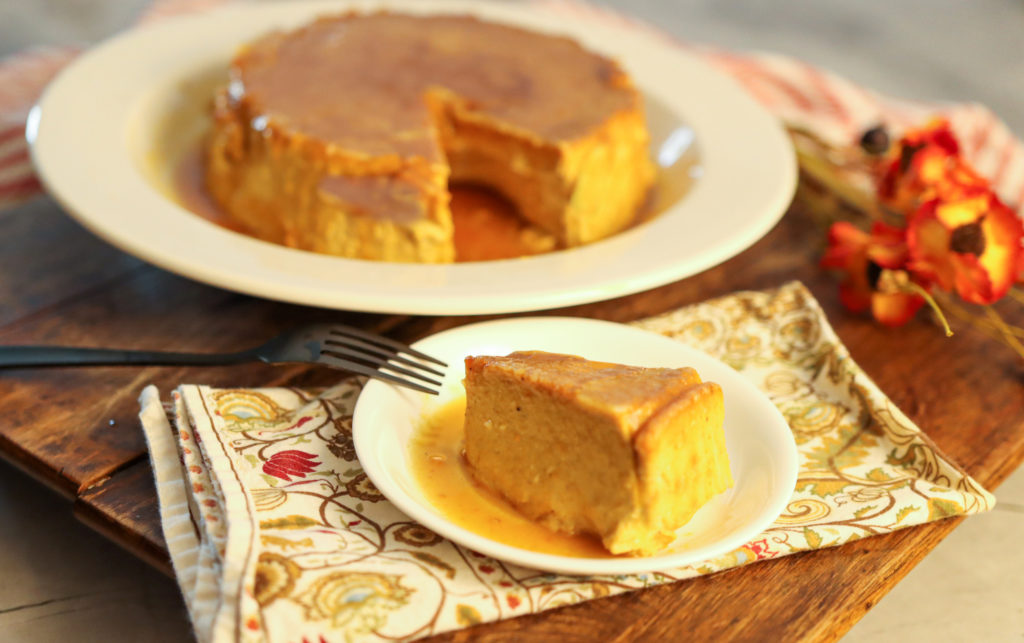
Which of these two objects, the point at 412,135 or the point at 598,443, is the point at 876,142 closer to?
the point at 412,135

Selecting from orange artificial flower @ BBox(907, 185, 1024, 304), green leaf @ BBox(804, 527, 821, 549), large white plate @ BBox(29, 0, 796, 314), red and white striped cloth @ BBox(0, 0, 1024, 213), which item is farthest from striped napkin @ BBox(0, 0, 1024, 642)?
red and white striped cloth @ BBox(0, 0, 1024, 213)


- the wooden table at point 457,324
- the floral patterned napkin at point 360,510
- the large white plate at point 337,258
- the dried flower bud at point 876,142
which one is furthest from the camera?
the dried flower bud at point 876,142

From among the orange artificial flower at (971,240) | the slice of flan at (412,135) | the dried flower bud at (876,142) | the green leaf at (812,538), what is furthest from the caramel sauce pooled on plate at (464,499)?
the dried flower bud at (876,142)

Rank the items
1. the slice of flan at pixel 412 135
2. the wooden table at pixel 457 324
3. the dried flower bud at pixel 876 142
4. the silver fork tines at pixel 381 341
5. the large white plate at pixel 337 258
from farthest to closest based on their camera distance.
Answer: the dried flower bud at pixel 876 142
the slice of flan at pixel 412 135
the large white plate at pixel 337 258
the silver fork tines at pixel 381 341
the wooden table at pixel 457 324

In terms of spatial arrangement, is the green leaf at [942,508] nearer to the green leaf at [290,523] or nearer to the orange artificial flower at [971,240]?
the orange artificial flower at [971,240]

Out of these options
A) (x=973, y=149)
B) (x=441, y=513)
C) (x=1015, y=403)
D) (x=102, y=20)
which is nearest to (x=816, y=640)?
(x=441, y=513)

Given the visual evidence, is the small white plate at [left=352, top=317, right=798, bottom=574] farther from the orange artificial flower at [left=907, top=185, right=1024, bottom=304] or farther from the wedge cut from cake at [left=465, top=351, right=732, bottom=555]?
the orange artificial flower at [left=907, top=185, right=1024, bottom=304]
